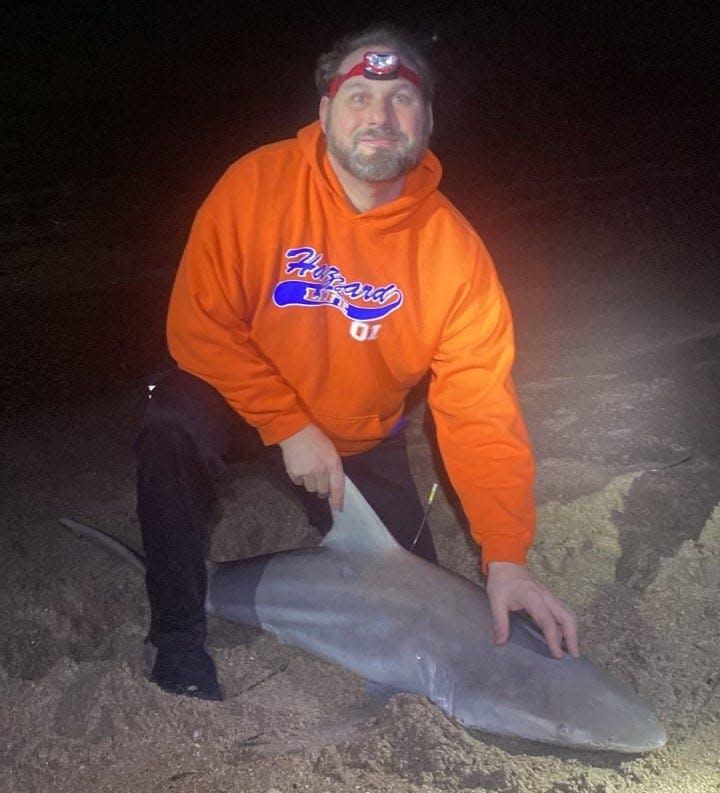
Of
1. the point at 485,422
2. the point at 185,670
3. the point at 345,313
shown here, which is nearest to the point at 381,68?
the point at 345,313

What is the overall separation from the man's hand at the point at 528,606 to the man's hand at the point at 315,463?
436mm

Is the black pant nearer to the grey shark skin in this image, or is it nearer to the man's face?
the grey shark skin

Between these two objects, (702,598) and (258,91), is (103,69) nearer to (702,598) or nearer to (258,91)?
(258,91)

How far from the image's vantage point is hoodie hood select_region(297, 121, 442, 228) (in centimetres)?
211

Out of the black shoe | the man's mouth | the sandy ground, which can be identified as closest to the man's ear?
the man's mouth

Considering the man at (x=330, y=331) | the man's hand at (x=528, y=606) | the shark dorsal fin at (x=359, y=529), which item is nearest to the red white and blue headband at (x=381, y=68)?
the man at (x=330, y=331)

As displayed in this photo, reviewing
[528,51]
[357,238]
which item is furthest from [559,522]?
[528,51]

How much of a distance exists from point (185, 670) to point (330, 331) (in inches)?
37.6

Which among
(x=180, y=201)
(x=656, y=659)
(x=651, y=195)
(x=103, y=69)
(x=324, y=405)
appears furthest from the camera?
(x=103, y=69)

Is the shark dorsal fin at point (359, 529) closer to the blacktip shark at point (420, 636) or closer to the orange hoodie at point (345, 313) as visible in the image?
the blacktip shark at point (420, 636)

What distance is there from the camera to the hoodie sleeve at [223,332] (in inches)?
80.2

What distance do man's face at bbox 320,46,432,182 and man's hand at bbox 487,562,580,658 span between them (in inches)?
41.7

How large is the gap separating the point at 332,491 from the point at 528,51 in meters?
5.95

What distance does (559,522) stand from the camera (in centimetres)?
249
